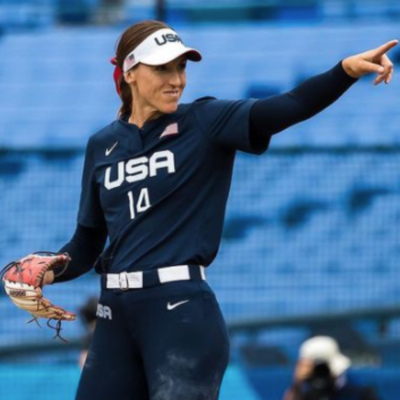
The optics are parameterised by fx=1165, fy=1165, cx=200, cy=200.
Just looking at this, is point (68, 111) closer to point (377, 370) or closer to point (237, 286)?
point (237, 286)

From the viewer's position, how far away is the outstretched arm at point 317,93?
384 cm

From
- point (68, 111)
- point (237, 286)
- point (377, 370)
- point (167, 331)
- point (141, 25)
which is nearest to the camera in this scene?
point (167, 331)

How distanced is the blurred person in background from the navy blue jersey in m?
3.32

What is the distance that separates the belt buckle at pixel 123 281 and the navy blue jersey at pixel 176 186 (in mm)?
22

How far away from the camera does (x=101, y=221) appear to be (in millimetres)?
4547

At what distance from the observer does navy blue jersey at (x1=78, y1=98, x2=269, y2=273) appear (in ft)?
13.5

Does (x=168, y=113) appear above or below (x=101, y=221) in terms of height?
above

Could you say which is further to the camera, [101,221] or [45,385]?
[45,385]

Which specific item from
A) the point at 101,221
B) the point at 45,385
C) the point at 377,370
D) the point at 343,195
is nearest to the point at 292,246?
the point at 343,195

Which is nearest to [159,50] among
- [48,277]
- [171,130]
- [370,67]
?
[171,130]

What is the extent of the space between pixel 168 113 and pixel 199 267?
1.91 feet

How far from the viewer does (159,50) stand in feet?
13.8

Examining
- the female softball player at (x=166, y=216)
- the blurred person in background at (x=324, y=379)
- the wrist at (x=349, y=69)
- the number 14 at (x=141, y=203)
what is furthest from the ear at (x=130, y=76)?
the blurred person in background at (x=324, y=379)

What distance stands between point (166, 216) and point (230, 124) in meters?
0.40
